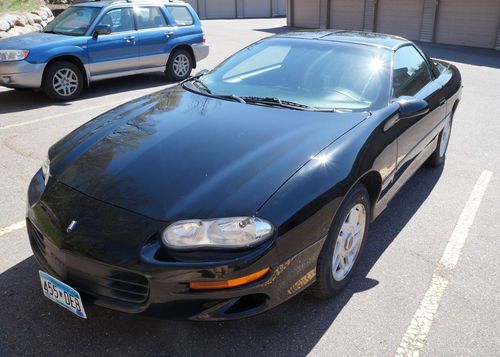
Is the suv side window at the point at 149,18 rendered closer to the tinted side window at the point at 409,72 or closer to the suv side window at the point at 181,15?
the suv side window at the point at 181,15

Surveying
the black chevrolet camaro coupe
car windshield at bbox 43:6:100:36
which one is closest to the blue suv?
car windshield at bbox 43:6:100:36

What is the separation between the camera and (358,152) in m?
2.69

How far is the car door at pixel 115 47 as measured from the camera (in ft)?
25.1

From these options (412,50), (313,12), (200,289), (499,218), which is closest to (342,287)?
(200,289)

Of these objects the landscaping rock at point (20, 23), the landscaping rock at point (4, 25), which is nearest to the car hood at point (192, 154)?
the landscaping rock at point (20, 23)

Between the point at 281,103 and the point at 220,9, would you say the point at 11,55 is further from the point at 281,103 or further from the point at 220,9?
the point at 220,9

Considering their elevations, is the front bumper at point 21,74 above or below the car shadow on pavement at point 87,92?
above

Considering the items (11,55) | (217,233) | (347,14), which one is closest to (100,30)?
(11,55)

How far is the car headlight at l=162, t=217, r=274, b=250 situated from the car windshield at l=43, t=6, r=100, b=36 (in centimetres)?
658

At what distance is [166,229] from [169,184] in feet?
1.02

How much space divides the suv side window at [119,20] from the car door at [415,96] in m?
5.56

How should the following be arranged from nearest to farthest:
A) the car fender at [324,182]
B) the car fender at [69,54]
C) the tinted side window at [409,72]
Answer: the car fender at [324,182]
the tinted side window at [409,72]
the car fender at [69,54]

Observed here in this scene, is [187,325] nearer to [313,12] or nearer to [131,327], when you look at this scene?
[131,327]

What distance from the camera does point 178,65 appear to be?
908cm
